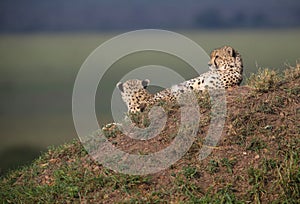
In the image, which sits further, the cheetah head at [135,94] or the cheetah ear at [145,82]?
the cheetah ear at [145,82]

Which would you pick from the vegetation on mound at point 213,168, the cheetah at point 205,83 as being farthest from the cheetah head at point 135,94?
the vegetation on mound at point 213,168

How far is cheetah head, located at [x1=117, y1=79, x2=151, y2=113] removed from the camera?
12.4 metres

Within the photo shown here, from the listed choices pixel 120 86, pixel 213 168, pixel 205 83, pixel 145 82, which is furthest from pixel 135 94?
pixel 213 168

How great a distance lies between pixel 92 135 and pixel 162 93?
1.84 meters

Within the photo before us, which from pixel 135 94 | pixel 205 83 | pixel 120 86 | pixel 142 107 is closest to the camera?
pixel 205 83

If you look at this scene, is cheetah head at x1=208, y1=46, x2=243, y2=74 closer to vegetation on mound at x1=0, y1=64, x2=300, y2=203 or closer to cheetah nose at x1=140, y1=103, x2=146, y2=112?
vegetation on mound at x1=0, y1=64, x2=300, y2=203

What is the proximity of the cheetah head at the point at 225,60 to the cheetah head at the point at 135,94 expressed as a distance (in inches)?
49.6

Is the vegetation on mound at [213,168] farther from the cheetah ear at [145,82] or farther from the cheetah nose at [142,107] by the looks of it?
the cheetah ear at [145,82]

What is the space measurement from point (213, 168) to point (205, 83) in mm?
3127

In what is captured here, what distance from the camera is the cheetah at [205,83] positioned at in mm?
12062

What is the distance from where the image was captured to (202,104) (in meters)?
10.7

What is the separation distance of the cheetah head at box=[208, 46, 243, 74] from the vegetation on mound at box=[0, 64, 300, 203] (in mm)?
1183

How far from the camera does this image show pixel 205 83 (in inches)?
474

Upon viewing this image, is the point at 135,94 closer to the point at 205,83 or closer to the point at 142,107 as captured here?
the point at 142,107
